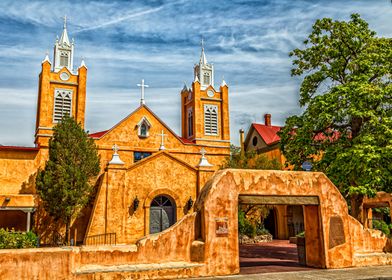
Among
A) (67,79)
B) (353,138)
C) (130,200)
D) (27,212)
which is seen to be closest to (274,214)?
(130,200)

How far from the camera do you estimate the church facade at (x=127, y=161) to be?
23.1 metres

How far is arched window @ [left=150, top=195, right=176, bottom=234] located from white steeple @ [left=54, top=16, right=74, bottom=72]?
53.4ft

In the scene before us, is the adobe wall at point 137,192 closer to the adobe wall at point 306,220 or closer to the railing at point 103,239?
the railing at point 103,239

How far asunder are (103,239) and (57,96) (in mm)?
15152

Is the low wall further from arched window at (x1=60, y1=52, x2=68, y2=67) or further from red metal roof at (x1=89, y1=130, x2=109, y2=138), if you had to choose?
arched window at (x1=60, y1=52, x2=68, y2=67)

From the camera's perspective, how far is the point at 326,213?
Result: 12750 millimetres

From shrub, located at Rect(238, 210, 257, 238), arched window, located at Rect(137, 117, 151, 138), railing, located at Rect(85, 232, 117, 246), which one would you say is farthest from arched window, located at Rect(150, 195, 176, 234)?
arched window, located at Rect(137, 117, 151, 138)

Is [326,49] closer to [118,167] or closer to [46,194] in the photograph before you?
[118,167]

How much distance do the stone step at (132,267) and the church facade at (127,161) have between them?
12335 millimetres

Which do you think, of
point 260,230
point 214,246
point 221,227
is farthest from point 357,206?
point 260,230

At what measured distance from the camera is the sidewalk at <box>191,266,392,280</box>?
10.6 m

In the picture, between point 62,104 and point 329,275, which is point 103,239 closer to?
point 62,104

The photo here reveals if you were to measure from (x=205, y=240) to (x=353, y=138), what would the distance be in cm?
871

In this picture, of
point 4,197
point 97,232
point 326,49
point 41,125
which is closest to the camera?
point 326,49
